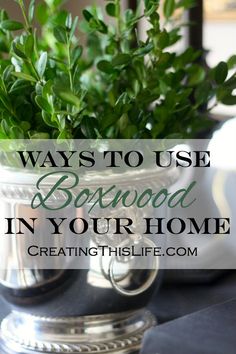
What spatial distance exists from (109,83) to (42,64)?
19cm

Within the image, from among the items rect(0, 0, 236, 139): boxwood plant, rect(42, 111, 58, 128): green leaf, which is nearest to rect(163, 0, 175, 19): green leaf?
rect(0, 0, 236, 139): boxwood plant

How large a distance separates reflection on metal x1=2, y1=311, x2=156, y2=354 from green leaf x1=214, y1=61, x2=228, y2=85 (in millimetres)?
238

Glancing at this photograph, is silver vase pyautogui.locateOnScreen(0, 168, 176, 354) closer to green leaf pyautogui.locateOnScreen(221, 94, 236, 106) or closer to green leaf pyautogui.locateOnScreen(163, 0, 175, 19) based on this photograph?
green leaf pyautogui.locateOnScreen(221, 94, 236, 106)

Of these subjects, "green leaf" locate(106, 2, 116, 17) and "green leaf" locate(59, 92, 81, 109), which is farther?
"green leaf" locate(106, 2, 116, 17)

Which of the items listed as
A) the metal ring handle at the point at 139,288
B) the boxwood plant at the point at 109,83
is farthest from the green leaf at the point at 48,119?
the metal ring handle at the point at 139,288

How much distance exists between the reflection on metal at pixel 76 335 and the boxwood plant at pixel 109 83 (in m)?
0.17

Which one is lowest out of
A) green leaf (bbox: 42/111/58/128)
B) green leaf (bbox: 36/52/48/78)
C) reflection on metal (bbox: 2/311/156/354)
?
reflection on metal (bbox: 2/311/156/354)

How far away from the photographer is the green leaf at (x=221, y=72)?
561 millimetres

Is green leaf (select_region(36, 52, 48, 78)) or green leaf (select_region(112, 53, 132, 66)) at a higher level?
green leaf (select_region(36, 52, 48, 78))

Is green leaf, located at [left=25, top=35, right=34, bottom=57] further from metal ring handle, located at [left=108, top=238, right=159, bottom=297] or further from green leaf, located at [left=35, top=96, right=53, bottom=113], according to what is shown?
metal ring handle, located at [left=108, top=238, right=159, bottom=297]

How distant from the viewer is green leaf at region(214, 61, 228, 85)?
561 mm

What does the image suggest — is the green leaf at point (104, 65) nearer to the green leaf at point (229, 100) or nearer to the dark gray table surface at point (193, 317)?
the green leaf at point (229, 100)

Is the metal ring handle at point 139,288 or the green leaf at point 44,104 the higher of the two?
the green leaf at point 44,104

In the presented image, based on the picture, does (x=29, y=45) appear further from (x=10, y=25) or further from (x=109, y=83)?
(x=109, y=83)
